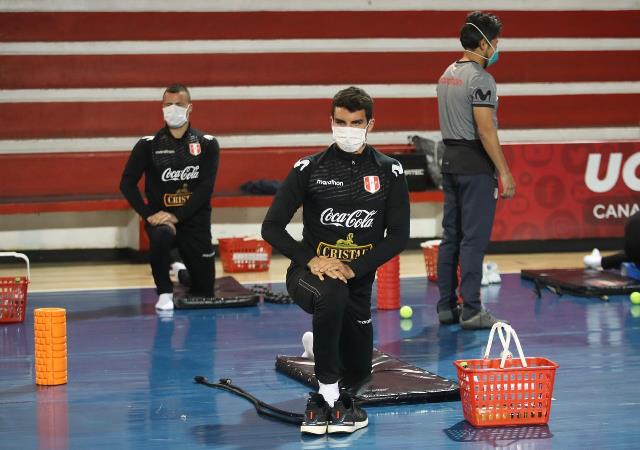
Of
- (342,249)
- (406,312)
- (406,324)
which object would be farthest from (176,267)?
(342,249)

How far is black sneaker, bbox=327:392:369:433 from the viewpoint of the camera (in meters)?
5.02

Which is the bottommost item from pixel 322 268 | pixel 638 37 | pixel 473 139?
pixel 322 268

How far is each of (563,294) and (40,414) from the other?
15.7 feet

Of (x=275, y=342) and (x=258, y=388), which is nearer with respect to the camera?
(x=258, y=388)

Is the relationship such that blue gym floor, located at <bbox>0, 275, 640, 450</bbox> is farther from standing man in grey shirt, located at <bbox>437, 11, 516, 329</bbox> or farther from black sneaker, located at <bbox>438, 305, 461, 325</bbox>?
standing man in grey shirt, located at <bbox>437, 11, 516, 329</bbox>

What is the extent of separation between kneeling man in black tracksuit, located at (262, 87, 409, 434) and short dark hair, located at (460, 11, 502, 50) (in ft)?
6.57

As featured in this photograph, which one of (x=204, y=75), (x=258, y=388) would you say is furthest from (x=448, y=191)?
(x=204, y=75)

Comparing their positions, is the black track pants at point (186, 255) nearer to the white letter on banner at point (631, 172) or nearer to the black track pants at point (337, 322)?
the black track pants at point (337, 322)

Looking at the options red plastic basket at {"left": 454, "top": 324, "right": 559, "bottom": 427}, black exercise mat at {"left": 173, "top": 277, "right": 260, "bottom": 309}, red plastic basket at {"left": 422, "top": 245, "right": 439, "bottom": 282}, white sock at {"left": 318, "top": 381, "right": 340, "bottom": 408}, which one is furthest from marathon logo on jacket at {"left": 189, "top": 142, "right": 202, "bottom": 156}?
red plastic basket at {"left": 454, "top": 324, "right": 559, "bottom": 427}

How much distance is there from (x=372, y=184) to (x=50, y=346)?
1.92m

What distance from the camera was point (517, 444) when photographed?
489 cm

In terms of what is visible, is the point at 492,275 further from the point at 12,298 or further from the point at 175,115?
the point at 12,298

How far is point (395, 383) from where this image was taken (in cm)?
574

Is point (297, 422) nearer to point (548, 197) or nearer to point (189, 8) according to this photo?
point (548, 197)
